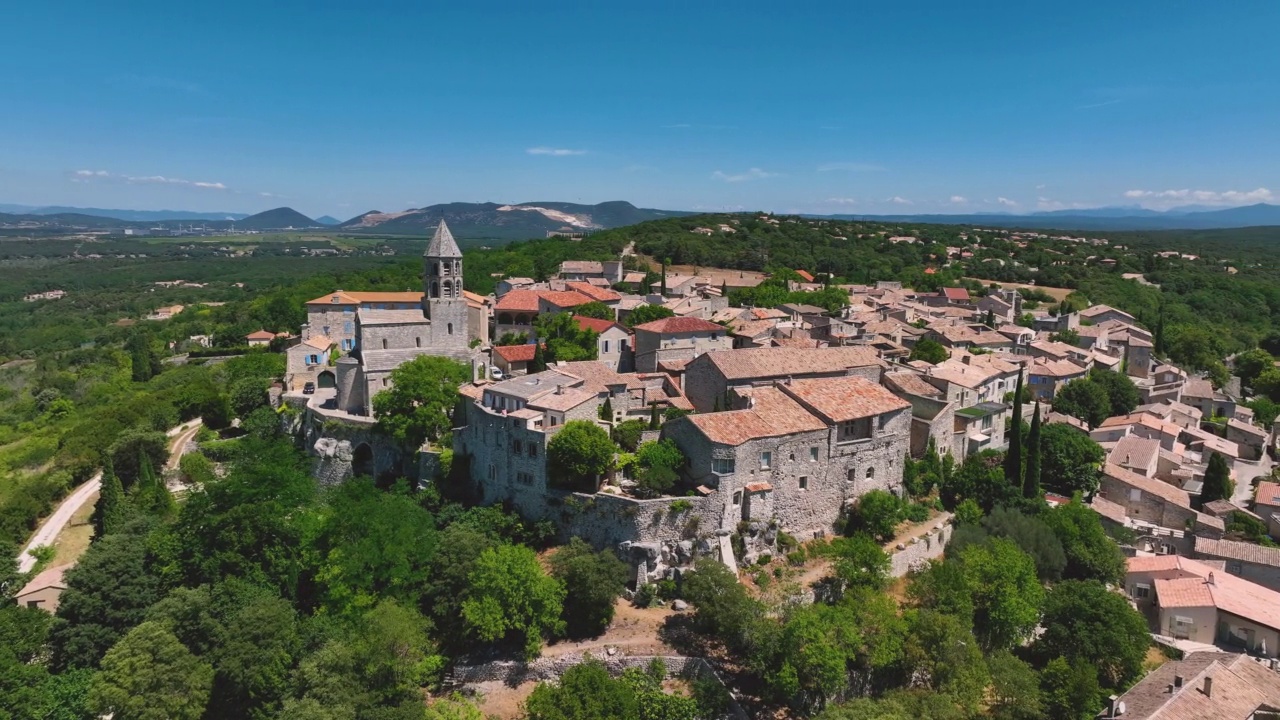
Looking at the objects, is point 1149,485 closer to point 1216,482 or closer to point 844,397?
point 1216,482

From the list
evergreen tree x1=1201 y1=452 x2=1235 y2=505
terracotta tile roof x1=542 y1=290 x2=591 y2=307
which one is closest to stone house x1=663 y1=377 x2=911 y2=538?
evergreen tree x1=1201 y1=452 x2=1235 y2=505

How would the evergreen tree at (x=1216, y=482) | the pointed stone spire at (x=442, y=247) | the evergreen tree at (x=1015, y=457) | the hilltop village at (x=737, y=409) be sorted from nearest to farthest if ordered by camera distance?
the hilltop village at (x=737, y=409) → the evergreen tree at (x=1015, y=457) → the evergreen tree at (x=1216, y=482) → the pointed stone spire at (x=442, y=247)

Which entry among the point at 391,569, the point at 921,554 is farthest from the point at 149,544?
the point at 921,554

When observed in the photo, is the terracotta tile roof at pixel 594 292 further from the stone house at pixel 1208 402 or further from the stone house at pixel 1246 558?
the stone house at pixel 1208 402

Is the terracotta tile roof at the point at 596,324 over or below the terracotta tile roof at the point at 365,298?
below

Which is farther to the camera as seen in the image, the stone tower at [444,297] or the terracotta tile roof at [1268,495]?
the stone tower at [444,297]

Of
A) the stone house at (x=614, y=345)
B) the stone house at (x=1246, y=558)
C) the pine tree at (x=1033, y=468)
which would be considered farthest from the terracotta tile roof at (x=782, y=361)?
the stone house at (x=1246, y=558)

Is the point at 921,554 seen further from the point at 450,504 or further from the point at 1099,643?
the point at 450,504

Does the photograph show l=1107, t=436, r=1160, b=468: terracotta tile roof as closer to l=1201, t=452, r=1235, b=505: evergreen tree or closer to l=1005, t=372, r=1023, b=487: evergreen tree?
l=1201, t=452, r=1235, b=505: evergreen tree
